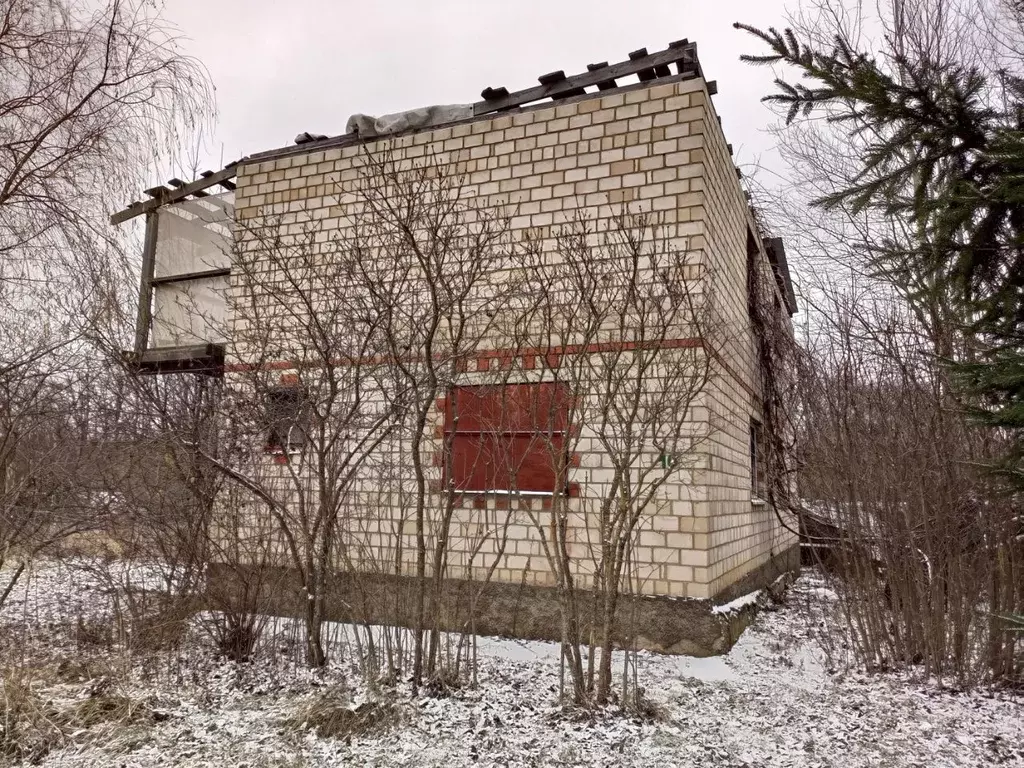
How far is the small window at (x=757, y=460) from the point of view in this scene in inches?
384

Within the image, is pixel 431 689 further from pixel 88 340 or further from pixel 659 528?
pixel 88 340

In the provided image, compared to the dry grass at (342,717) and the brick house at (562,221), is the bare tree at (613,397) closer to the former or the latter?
the brick house at (562,221)

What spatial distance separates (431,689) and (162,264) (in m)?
7.33

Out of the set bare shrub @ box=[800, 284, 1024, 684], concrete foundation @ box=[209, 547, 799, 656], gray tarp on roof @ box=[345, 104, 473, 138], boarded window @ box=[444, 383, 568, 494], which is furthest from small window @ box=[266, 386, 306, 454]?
bare shrub @ box=[800, 284, 1024, 684]

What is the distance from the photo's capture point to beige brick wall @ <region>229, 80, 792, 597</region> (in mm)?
6418

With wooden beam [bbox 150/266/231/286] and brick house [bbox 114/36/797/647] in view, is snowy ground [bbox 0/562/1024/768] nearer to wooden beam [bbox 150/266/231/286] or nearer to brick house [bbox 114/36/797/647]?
brick house [bbox 114/36/797/647]

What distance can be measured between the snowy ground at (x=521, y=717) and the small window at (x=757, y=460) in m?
3.81

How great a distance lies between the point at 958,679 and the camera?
18.0 feet

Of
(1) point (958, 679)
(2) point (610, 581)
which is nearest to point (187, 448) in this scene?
(2) point (610, 581)

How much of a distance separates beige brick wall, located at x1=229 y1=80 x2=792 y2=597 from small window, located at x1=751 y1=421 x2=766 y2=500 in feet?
4.47

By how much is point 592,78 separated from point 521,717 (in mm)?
5904

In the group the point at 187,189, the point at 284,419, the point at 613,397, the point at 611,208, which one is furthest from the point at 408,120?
the point at 613,397

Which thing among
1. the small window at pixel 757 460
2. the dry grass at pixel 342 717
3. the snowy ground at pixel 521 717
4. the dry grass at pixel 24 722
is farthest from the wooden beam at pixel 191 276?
the small window at pixel 757 460

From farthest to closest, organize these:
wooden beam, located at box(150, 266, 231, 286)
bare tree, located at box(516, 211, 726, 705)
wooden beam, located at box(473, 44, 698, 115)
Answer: wooden beam, located at box(150, 266, 231, 286) < wooden beam, located at box(473, 44, 698, 115) < bare tree, located at box(516, 211, 726, 705)
